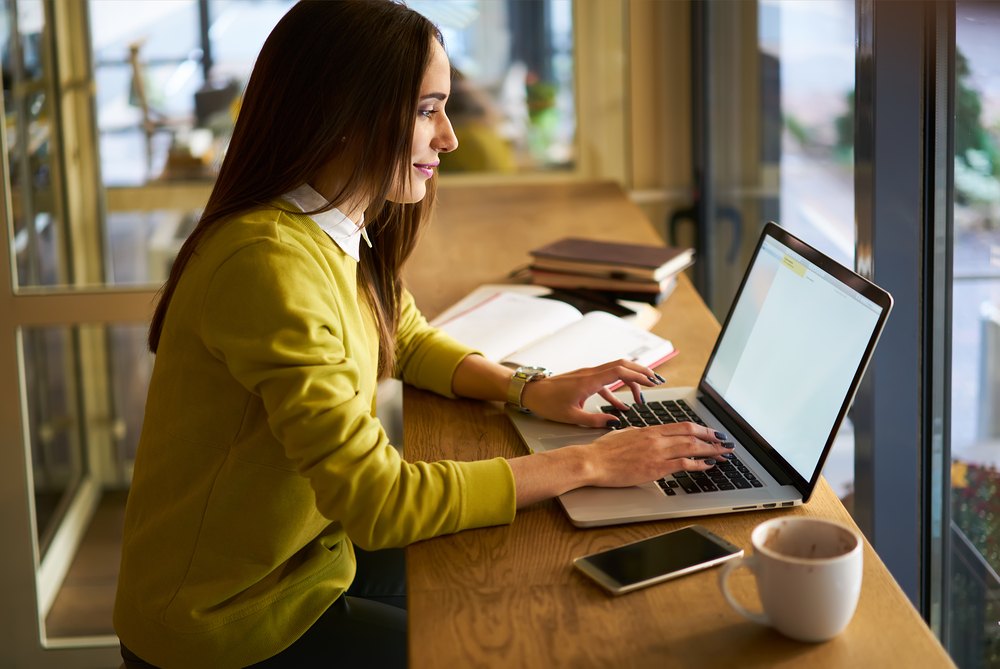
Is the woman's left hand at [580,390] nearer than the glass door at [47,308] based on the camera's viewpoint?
Yes

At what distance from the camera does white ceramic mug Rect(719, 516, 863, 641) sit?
0.80 metres

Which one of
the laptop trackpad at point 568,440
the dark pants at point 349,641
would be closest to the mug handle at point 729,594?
the laptop trackpad at point 568,440

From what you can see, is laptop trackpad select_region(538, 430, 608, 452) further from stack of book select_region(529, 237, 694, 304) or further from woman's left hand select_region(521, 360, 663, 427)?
stack of book select_region(529, 237, 694, 304)

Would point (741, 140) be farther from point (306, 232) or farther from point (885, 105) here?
point (306, 232)

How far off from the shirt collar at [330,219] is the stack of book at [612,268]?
28.9 inches

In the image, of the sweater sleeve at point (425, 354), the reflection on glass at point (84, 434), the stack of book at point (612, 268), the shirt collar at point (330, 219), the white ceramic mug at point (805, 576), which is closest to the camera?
the white ceramic mug at point (805, 576)

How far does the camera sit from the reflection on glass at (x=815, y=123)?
5.29ft

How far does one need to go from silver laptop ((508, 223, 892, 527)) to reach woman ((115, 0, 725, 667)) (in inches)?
1.4

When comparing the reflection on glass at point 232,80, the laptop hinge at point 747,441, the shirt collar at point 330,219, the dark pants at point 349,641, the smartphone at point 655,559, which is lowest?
the dark pants at point 349,641

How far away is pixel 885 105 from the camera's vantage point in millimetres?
1369

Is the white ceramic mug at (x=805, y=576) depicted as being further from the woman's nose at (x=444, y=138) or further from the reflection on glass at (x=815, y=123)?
the reflection on glass at (x=815, y=123)

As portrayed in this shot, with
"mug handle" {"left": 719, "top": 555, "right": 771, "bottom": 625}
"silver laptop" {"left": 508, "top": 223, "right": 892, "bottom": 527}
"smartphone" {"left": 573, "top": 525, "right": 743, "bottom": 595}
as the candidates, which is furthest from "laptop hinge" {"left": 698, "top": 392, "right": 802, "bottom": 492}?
"mug handle" {"left": 719, "top": 555, "right": 771, "bottom": 625}

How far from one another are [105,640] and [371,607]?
1.40 m

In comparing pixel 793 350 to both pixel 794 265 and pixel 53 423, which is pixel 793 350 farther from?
pixel 53 423
